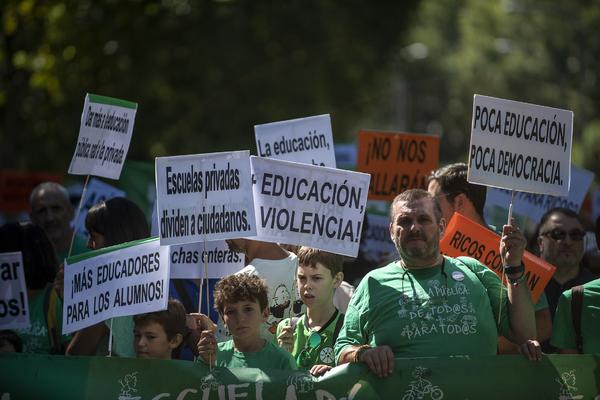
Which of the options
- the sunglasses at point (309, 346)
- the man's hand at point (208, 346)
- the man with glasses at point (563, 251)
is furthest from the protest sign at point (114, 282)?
the man with glasses at point (563, 251)

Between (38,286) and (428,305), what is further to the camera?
(38,286)

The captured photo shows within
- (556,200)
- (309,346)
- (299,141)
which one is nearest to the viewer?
(309,346)

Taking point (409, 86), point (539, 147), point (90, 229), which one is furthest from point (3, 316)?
point (409, 86)

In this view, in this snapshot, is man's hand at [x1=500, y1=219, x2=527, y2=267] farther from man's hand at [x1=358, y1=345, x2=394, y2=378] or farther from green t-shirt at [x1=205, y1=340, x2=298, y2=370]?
green t-shirt at [x1=205, y1=340, x2=298, y2=370]

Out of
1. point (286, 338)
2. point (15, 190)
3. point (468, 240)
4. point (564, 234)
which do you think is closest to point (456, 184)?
point (468, 240)

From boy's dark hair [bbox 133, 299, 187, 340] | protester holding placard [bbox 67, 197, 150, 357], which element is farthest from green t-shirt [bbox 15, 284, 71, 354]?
boy's dark hair [bbox 133, 299, 187, 340]

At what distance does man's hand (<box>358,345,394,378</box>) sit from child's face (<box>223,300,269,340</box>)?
0.78 m

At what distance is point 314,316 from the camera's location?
702 centimetres

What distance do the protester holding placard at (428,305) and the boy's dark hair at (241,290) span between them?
0.56 meters

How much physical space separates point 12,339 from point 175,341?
1.23m

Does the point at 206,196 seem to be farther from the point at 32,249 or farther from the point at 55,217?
the point at 55,217

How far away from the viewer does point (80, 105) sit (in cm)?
2339

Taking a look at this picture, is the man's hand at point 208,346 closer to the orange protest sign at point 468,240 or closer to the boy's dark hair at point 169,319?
the boy's dark hair at point 169,319

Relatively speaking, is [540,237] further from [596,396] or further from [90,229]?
[90,229]
